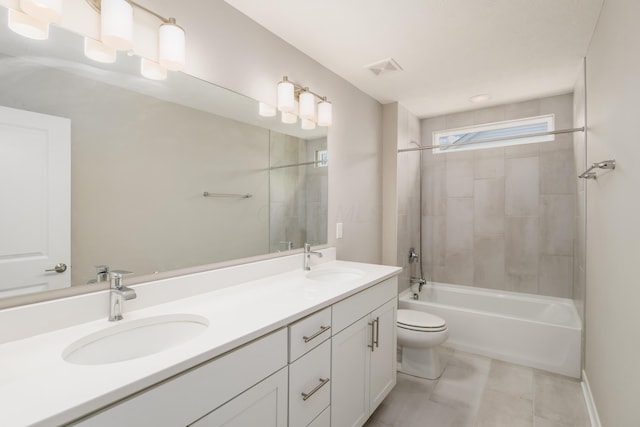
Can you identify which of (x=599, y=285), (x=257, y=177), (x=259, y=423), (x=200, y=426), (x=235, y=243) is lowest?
(x=259, y=423)

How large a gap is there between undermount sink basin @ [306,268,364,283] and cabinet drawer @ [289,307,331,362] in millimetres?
597

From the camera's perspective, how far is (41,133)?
38.7 inches

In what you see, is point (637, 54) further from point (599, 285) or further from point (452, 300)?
point (452, 300)

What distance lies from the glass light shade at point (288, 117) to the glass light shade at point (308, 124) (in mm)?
67

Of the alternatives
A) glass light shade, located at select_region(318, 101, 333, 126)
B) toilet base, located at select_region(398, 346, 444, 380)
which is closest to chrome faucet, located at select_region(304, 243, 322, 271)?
glass light shade, located at select_region(318, 101, 333, 126)

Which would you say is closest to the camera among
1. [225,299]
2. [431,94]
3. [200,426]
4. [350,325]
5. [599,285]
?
[200,426]

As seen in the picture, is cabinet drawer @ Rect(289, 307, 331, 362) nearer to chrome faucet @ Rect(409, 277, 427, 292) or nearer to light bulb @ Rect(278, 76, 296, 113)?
light bulb @ Rect(278, 76, 296, 113)

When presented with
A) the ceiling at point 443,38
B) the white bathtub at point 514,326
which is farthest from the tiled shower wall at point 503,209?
the ceiling at point 443,38

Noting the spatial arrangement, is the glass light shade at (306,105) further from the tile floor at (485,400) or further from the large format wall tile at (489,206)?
the large format wall tile at (489,206)

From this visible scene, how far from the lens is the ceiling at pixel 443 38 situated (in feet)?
5.31

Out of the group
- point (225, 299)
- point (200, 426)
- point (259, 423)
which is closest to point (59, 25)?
point (225, 299)

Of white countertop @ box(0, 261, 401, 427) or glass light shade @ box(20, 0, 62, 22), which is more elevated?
glass light shade @ box(20, 0, 62, 22)

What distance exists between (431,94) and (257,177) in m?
1.95

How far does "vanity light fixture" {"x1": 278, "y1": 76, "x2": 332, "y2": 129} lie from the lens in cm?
182
